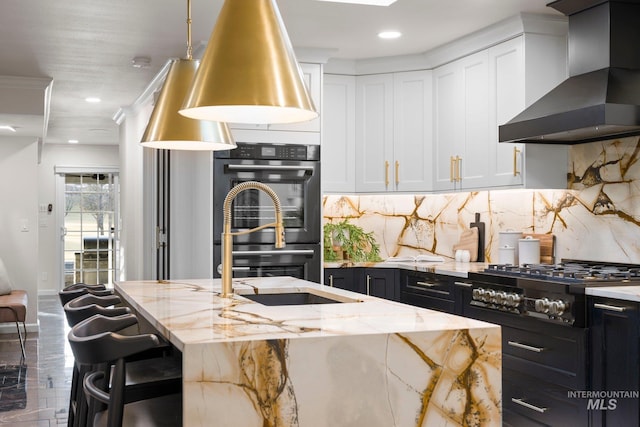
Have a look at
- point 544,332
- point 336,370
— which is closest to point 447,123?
point 544,332

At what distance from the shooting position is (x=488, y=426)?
7.39 feet

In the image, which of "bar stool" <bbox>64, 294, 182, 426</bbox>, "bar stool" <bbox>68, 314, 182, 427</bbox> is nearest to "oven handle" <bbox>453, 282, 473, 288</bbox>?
"bar stool" <bbox>64, 294, 182, 426</bbox>

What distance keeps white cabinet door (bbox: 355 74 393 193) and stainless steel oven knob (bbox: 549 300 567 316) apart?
221 cm

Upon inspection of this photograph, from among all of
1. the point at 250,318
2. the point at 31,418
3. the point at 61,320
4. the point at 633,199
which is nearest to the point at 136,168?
the point at 61,320

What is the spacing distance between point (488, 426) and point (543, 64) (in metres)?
2.93

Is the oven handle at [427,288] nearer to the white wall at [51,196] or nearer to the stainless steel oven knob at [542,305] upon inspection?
the stainless steel oven knob at [542,305]

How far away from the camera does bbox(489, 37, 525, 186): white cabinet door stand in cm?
457

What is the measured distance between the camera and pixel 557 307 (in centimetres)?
358

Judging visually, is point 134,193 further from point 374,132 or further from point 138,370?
point 138,370

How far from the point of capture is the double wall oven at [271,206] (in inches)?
203

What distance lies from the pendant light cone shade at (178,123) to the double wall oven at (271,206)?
76.1 inches

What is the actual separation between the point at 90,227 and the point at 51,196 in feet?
2.62

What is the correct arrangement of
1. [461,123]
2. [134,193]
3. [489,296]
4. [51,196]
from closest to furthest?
[489,296] < [461,123] < [134,193] < [51,196]

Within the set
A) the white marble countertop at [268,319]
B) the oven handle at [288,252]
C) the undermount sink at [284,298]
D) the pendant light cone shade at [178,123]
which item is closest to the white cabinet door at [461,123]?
the oven handle at [288,252]
